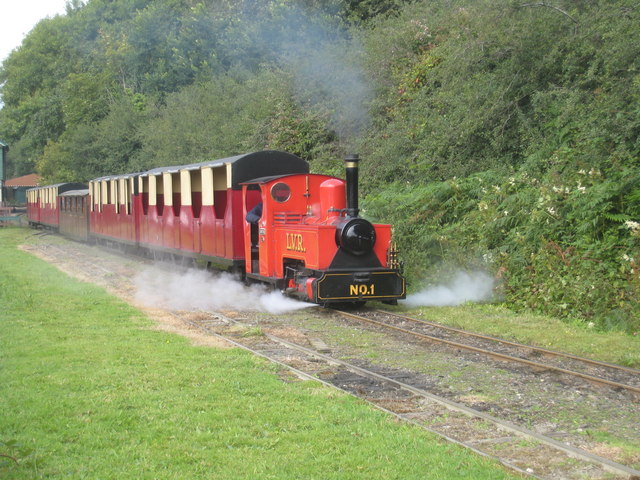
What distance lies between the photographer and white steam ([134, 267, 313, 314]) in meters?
13.6

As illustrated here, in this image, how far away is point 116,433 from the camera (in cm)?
582

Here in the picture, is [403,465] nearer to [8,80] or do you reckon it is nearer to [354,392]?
[354,392]

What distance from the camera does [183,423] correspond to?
20.0 feet

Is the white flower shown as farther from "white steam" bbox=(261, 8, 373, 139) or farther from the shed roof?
the shed roof

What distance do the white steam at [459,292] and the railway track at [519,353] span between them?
1739 mm

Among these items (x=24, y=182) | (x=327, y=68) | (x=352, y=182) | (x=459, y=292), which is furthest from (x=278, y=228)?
(x=24, y=182)

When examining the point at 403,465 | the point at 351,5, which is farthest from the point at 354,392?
the point at 351,5

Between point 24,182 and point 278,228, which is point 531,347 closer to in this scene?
point 278,228

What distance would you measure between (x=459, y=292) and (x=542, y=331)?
345cm

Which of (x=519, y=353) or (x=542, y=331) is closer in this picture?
(x=519, y=353)

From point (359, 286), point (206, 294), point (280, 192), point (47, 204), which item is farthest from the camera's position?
point (47, 204)

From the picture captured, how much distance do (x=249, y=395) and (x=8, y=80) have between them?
87603mm

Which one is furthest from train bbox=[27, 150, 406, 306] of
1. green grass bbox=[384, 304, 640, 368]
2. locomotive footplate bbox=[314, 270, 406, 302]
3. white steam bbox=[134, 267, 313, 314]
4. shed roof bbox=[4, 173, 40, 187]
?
shed roof bbox=[4, 173, 40, 187]

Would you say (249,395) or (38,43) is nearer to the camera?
(249,395)
